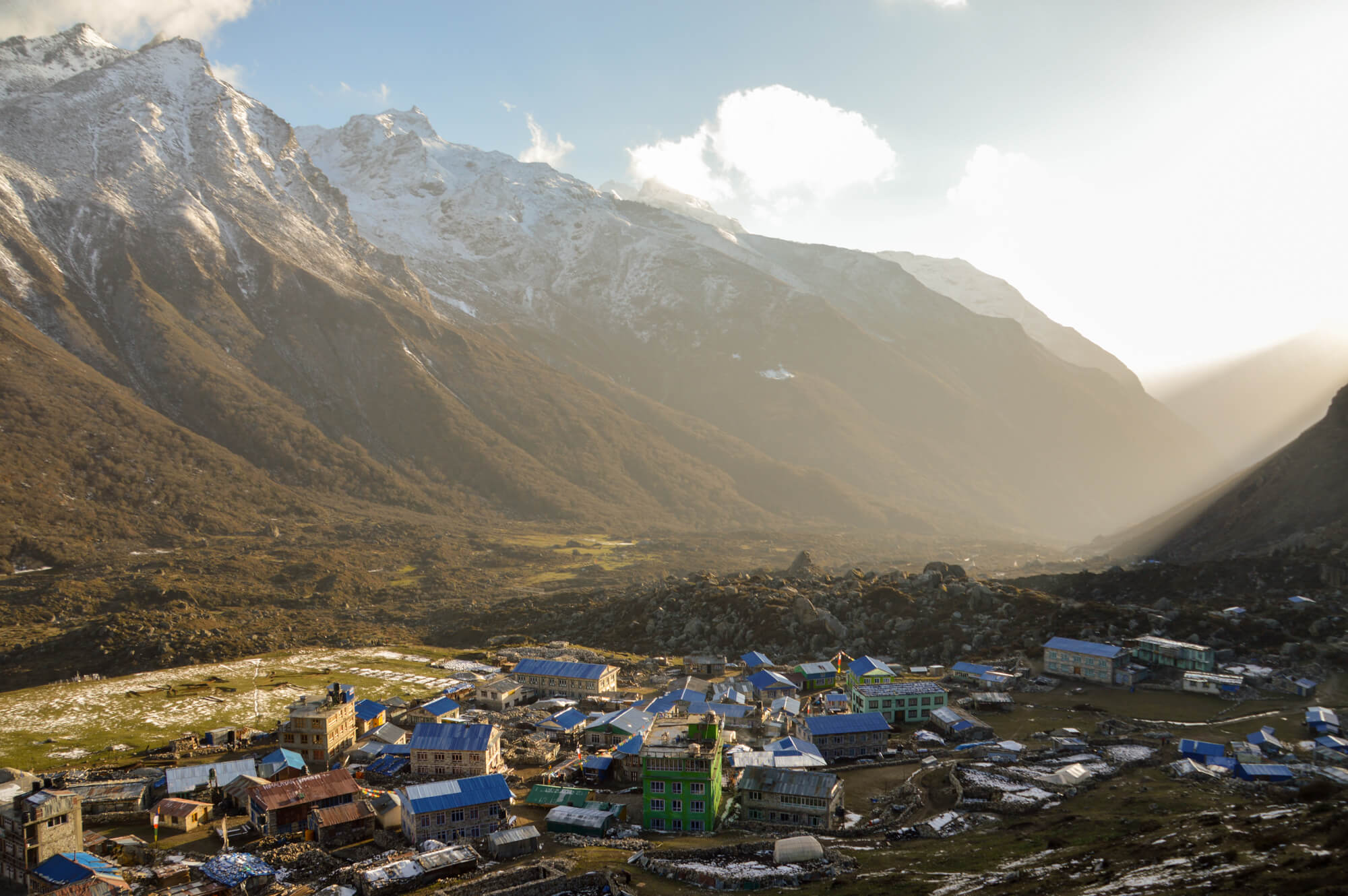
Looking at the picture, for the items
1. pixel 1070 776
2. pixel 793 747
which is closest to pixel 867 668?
pixel 793 747

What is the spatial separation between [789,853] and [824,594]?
69228 millimetres

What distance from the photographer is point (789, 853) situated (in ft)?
129

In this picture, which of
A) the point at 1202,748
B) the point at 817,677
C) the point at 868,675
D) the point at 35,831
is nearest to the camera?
the point at 35,831

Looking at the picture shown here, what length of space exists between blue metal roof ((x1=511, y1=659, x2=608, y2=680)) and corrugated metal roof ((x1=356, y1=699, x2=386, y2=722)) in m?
14.7

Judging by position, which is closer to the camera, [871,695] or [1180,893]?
[1180,893]

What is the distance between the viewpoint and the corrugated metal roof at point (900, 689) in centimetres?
6756

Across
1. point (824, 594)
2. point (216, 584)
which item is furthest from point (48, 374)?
point (824, 594)

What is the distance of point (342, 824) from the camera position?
45.6m

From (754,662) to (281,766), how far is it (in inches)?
1853

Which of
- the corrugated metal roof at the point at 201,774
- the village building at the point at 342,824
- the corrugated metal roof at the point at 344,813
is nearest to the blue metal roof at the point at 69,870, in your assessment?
the village building at the point at 342,824

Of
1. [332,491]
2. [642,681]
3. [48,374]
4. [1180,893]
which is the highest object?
[48,374]

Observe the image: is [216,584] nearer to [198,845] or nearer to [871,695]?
[198,845]

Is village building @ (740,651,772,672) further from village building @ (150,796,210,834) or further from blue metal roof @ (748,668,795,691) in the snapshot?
village building @ (150,796,210,834)

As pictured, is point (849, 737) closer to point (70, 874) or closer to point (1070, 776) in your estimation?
point (1070, 776)
